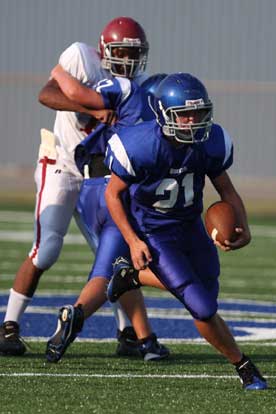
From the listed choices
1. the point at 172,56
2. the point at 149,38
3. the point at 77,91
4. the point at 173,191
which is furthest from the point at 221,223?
the point at 149,38

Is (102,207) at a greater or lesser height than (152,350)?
greater

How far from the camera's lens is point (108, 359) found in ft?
19.8

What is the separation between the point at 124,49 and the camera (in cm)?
615

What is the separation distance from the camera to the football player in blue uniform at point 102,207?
580 cm

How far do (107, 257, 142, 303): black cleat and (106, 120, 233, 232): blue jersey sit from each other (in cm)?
19

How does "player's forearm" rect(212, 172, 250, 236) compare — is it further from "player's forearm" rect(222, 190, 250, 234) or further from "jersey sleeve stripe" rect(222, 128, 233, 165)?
"jersey sleeve stripe" rect(222, 128, 233, 165)

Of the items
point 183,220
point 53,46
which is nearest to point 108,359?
point 183,220

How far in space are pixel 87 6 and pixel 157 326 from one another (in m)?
15.7

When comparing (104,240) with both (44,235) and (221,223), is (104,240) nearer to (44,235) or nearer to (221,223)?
(44,235)

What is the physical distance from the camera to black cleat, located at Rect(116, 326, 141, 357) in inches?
244

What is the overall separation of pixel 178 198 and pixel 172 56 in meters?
16.8

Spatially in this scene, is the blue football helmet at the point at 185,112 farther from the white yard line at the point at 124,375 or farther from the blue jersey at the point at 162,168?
the white yard line at the point at 124,375

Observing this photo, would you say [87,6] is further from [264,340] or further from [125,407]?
[125,407]

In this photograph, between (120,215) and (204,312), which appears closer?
(204,312)
